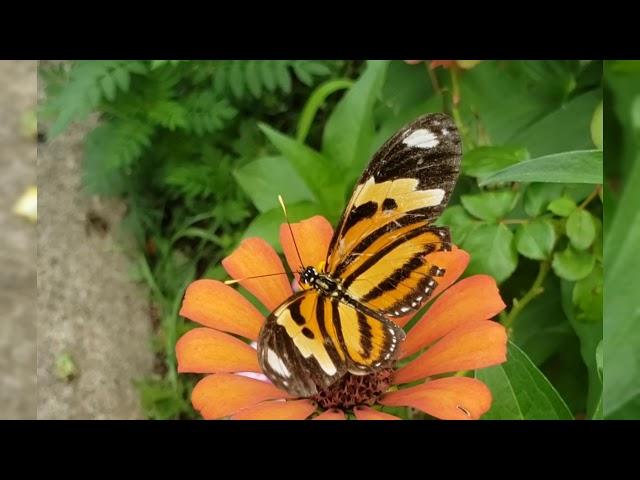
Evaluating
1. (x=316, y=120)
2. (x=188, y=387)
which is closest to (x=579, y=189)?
(x=316, y=120)

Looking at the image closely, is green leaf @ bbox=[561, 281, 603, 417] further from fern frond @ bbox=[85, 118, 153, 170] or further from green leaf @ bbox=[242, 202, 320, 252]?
fern frond @ bbox=[85, 118, 153, 170]

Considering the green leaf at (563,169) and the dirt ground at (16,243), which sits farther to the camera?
the dirt ground at (16,243)

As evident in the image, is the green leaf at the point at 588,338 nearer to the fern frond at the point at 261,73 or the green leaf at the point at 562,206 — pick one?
the green leaf at the point at 562,206

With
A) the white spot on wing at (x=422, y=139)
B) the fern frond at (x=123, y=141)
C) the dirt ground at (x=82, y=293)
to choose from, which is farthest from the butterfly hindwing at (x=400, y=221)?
the dirt ground at (x=82, y=293)

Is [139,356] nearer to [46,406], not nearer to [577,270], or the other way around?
[46,406]

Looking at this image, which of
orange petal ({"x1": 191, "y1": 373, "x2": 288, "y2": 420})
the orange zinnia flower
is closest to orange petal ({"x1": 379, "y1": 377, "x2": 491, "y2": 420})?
the orange zinnia flower

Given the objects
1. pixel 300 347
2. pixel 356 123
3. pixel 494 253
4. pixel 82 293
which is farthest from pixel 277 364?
pixel 82 293
